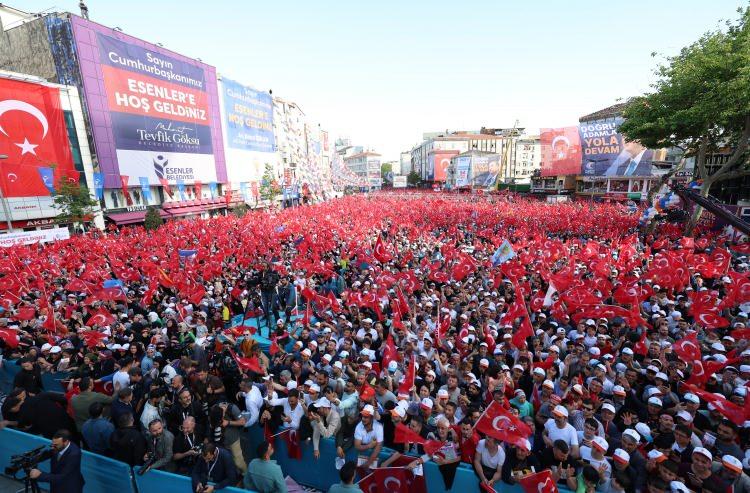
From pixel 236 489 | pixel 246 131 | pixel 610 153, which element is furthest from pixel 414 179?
pixel 236 489

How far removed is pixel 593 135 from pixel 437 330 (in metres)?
39.3

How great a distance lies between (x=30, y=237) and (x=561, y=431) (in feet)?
73.8

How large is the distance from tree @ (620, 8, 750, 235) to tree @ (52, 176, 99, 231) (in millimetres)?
32865

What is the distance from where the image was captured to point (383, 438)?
4801 mm

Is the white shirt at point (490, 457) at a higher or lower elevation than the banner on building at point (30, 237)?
lower

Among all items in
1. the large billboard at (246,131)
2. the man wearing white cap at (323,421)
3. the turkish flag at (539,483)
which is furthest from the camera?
the large billboard at (246,131)

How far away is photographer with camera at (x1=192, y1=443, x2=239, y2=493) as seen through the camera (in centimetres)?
394

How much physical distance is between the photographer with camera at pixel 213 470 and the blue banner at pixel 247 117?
44.3 metres

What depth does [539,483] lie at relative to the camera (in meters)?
3.78

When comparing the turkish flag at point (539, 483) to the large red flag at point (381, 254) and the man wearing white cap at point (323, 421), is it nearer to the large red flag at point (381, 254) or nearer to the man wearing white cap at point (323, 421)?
the man wearing white cap at point (323, 421)

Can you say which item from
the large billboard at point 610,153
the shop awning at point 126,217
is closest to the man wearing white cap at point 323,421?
the shop awning at point 126,217

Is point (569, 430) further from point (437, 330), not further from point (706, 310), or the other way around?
point (706, 310)

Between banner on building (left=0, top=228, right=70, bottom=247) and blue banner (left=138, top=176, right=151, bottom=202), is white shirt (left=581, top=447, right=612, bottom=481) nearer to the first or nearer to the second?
banner on building (left=0, top=228, right=70, bottom=247)

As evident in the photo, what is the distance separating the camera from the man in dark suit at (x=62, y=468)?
160 inches
